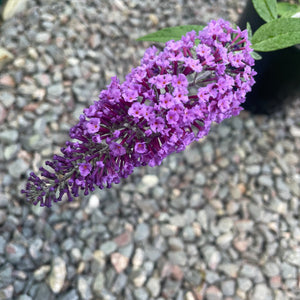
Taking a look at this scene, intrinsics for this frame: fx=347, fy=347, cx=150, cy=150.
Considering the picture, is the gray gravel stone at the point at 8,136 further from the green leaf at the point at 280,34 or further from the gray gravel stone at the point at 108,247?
the green leaf at the point at 280,34

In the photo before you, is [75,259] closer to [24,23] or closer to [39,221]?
[39,221]

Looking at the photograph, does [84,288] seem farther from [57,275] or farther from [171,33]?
[171,33]

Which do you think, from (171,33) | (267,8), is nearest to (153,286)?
(171,33)

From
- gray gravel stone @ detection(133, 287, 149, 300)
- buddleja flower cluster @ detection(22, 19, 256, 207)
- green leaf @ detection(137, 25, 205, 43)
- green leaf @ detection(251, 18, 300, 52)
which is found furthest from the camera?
gray gravel stone @ detection(133, 287, 149, 300)

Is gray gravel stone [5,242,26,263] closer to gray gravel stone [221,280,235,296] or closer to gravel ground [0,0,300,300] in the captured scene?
gravel ground [0,0,300,300]

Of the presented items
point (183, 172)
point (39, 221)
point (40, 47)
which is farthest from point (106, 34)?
point (39, 221)

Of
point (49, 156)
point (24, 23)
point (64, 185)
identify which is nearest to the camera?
point (64, 185)

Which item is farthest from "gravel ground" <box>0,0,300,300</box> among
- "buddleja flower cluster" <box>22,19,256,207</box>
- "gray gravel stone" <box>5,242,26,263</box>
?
"buddleja flower cluster" <box>22,19,256,207</box>
